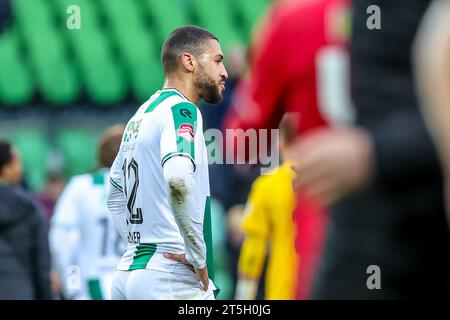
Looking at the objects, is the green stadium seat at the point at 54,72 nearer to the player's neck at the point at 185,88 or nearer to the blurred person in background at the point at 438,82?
the player's neck at the point at 185,88

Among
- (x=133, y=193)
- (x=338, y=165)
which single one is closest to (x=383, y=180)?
(x=338, y=165)

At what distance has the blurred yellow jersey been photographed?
5305 mm

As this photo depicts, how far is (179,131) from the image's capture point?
3654mm

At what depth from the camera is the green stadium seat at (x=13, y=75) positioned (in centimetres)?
1003

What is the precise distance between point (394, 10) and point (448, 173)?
1.17 ft

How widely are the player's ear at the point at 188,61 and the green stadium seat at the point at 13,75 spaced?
627cm

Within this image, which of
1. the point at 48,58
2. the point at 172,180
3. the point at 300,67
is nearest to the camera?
the point at 300,67

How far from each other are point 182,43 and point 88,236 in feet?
7.94

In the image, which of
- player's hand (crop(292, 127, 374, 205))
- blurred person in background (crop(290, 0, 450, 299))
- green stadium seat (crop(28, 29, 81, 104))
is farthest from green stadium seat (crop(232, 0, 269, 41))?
player's hand (crop(292, 127, 374, 205))

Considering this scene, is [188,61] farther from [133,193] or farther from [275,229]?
[275,229]

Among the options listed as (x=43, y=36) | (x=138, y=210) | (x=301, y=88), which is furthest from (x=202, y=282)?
(x=43, y=36)

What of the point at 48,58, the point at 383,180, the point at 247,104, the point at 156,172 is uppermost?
the point at 48,58

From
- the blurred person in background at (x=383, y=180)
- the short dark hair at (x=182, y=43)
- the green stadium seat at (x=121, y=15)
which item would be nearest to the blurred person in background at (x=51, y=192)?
the green stadium seat at (x=121, y=15)

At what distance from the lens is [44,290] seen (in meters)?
5.75
